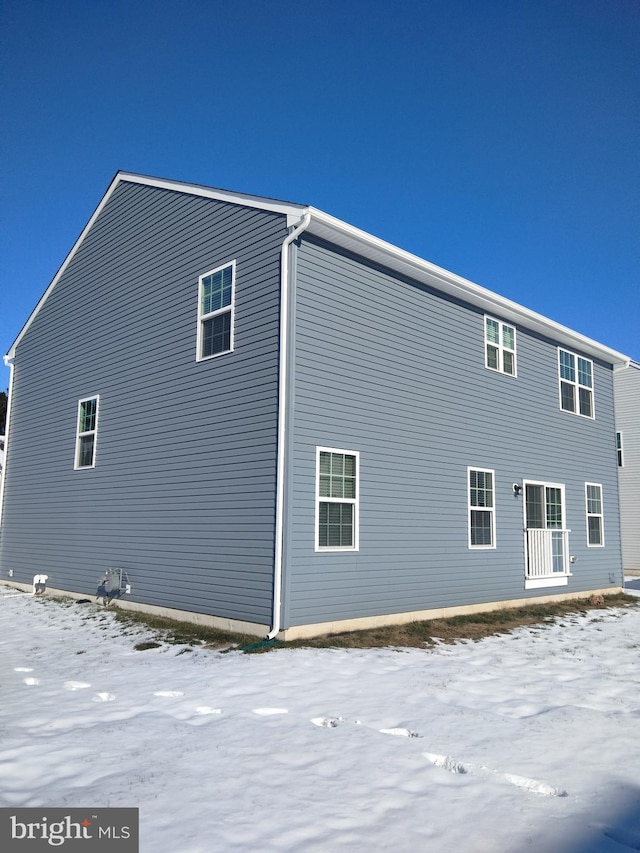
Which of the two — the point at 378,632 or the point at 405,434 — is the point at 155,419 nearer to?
the point at 405,434

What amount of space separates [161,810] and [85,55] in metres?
12.2

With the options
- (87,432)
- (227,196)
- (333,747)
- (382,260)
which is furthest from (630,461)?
(333,747)

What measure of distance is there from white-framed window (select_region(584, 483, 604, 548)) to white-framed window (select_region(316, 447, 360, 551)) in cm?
812

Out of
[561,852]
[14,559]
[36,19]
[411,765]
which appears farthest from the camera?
[14,559]

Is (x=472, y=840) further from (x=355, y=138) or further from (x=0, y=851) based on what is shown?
(x=355, y=138)

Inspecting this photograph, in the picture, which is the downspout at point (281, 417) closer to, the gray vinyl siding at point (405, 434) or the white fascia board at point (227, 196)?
the gray vinyl siding at point (405, 434)

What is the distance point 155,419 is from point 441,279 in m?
5.31

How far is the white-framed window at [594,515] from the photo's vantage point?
48.7ft

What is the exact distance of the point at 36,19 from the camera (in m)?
10.8

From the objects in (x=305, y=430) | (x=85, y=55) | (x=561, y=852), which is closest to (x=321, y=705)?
(x=561, y=852)

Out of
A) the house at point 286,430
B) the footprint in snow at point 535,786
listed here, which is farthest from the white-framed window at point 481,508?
the footprint in snow at point 535,786

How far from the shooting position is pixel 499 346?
41.3 ft

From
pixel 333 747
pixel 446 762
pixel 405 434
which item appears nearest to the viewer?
pixel 446 762

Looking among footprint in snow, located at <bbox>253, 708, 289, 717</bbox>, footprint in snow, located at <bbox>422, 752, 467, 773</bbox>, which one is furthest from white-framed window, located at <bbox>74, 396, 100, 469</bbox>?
footprint in snow, located at <bbox>422, 752, 467, 773</bbox>
